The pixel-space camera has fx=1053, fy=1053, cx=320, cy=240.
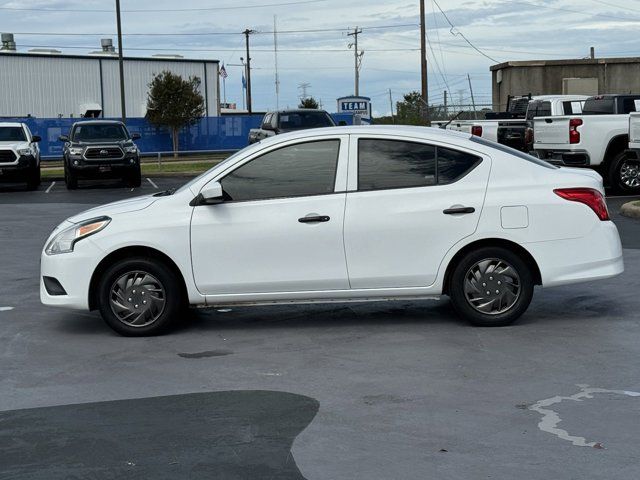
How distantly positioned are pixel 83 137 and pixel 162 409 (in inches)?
969

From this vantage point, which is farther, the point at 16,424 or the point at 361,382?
the point at 361,382

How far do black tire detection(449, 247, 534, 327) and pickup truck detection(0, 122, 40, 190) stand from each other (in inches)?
879

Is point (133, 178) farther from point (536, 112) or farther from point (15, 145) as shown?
point (536, 112)

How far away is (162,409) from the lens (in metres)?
6.23

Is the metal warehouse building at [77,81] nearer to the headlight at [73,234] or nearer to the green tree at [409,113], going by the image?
the green tree at [409,113]

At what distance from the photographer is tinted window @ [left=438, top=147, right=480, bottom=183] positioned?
8.52 meters

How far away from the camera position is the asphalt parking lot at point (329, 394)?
520cm

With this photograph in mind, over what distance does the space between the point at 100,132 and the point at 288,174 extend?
22.7 meters

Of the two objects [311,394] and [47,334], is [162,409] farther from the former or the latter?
[47,334]

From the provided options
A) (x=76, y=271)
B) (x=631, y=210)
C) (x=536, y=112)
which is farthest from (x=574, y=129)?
(x=76, y=271)

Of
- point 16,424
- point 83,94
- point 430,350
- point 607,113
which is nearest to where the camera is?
point 16,424

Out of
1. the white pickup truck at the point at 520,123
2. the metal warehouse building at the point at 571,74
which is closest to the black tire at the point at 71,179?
the white pickup truck at the point at 520,123

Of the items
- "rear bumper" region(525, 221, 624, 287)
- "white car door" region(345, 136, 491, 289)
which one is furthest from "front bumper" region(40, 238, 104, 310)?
"rear bumper" region(525, 221, 624, 287)

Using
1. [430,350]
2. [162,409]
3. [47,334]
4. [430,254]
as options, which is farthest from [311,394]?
[47,334]
